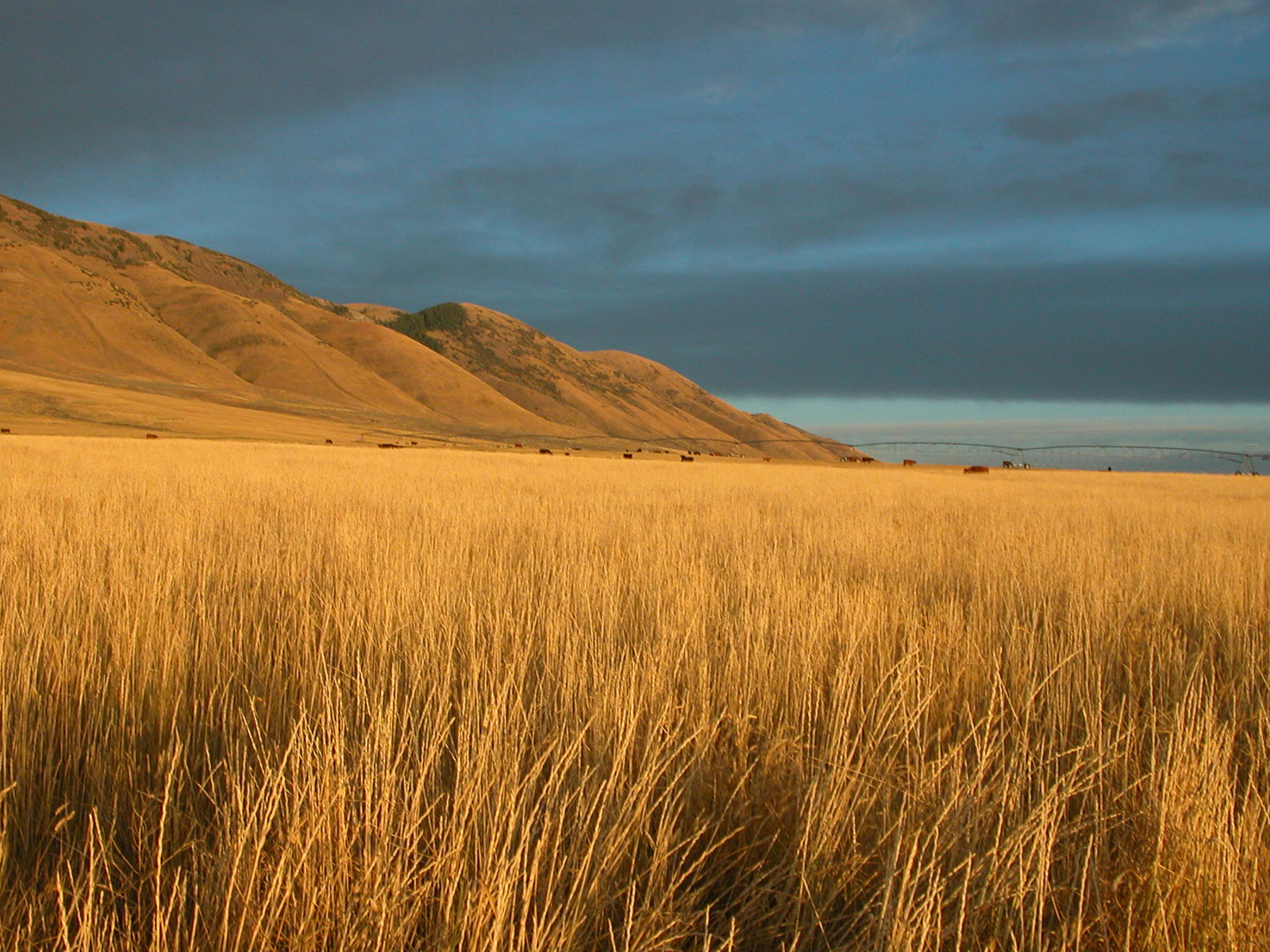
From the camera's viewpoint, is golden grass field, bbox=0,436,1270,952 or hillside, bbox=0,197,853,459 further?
hillside, bbox=0,197,853,459

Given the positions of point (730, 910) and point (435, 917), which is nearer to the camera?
point (435, 917)

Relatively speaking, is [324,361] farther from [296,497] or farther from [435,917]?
[435,917]

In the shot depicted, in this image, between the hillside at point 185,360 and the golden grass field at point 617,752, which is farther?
the hillside at point 185,360

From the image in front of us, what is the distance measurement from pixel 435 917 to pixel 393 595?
3.13 metres

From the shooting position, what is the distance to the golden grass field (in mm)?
1702

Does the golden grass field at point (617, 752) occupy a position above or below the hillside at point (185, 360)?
below

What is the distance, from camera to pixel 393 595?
4688mm

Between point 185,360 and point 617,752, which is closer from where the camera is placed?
point 617,752

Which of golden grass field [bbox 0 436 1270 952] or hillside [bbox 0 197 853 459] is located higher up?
hillside [bbox 0 197 853 459]

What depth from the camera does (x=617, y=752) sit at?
A: 2.10 m

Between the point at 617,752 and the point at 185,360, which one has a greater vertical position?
the point at 185,360

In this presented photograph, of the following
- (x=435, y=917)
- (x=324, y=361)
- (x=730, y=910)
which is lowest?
(x=730, y=910)

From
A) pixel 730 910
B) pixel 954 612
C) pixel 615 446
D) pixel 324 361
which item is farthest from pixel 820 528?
pixel 324 361

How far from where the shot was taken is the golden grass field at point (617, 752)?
5.58ft
